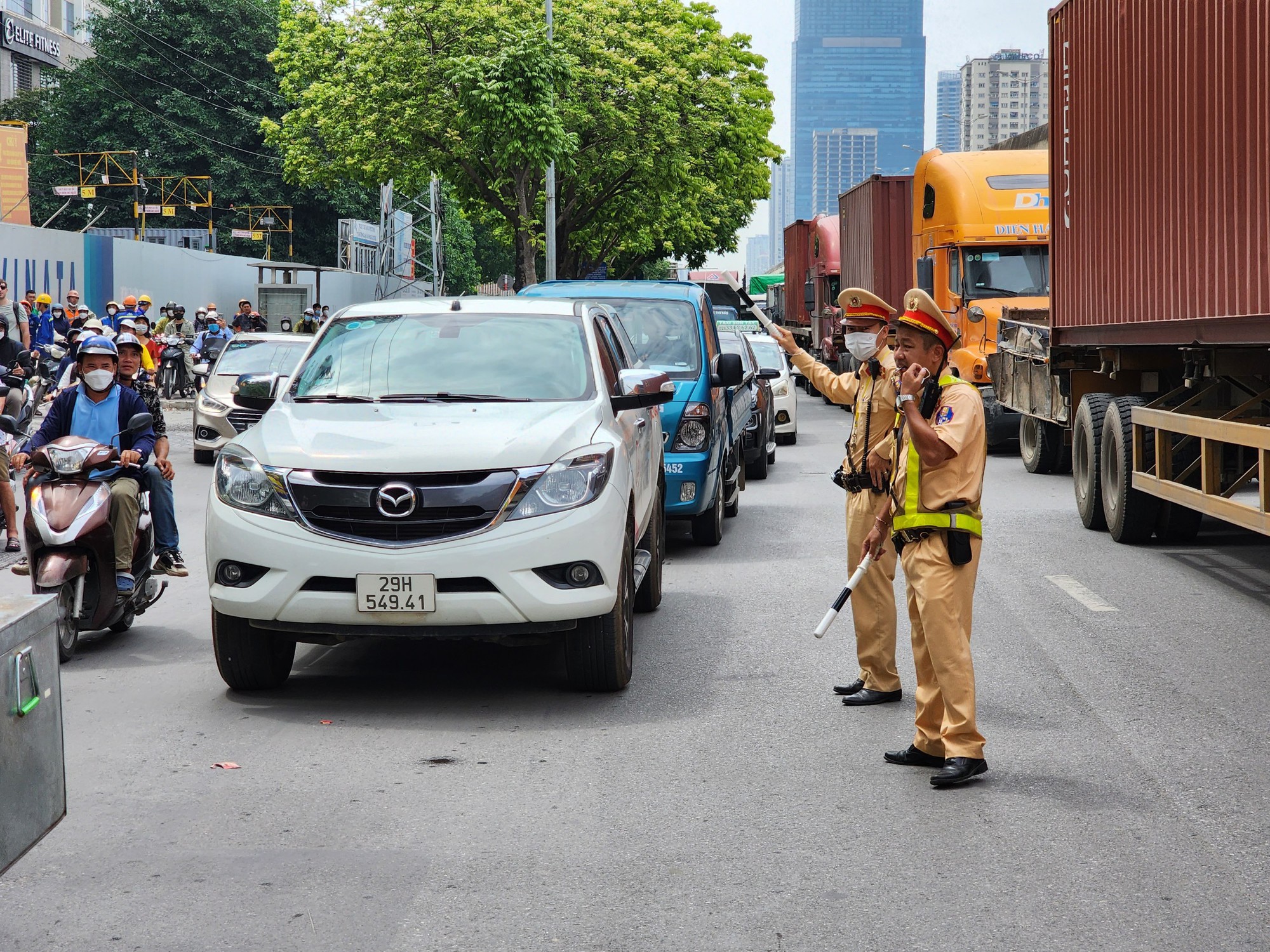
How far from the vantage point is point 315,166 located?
37.9 metres

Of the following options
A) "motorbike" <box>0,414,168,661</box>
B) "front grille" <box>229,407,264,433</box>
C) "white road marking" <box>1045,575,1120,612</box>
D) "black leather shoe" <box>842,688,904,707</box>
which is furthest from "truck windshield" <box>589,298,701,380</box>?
"front grille" <box>229,407,264,433</box>

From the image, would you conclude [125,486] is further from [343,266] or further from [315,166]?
[343,266]

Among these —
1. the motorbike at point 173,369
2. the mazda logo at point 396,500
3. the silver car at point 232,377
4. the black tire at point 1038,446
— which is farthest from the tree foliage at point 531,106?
the mazda logo at point 396,500

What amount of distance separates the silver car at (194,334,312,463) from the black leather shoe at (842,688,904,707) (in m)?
11.5

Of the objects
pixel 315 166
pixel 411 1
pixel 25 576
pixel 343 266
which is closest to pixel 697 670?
pixel 25 576

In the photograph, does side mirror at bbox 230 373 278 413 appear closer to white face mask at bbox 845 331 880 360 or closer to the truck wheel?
white face mask at bbox 845 331 880 360

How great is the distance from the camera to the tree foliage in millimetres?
30234

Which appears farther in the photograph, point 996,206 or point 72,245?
point 72,245

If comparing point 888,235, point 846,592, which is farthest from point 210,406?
point 888,235

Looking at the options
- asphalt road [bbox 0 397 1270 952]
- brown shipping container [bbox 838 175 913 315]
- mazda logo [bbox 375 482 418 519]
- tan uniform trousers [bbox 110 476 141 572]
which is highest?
brown shipping container [bbox 838 175 913 315]

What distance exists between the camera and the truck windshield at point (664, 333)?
11.7 meters

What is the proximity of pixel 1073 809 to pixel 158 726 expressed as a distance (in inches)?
137

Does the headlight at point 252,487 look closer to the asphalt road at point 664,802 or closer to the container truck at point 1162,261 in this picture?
the asphalt road at point 664,802

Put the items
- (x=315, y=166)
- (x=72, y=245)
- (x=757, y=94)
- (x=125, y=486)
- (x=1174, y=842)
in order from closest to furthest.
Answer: (x=1174, y=842) → (x=125, y=486) → (x=72, y=245) → (x=315, y=166) → (x=757, y=94)
